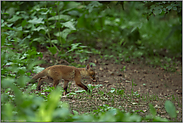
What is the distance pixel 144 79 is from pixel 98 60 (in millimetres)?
1645

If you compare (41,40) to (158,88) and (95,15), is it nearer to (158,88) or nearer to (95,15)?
Answer: (95,15)

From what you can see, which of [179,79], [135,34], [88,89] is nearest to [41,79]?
[88,89]

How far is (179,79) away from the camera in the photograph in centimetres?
611

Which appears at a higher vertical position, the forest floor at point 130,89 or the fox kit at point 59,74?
the fox kit at point 59,74

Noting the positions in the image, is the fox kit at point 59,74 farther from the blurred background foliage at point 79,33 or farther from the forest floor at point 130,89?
the blurred background foliage at point 79,33

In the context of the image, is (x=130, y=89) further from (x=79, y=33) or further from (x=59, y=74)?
(x=79, y=33)

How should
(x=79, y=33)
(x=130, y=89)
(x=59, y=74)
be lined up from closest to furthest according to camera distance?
(x=59, y=74) < (x=130, y=89) < (x=79, y=33)

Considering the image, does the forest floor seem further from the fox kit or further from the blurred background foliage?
the blurred background foliage

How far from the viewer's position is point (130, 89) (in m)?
5.29

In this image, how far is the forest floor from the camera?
416 cm

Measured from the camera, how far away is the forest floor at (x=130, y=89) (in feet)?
13.6

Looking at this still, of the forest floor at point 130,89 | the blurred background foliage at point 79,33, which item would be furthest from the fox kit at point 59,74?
the blurred background foliage at point 79,33

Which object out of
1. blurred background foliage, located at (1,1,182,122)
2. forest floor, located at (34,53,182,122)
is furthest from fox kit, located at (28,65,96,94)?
blurred background foliage, located at (1,1,182,122)

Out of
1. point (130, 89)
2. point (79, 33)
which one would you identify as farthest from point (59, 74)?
point (79, 33)
